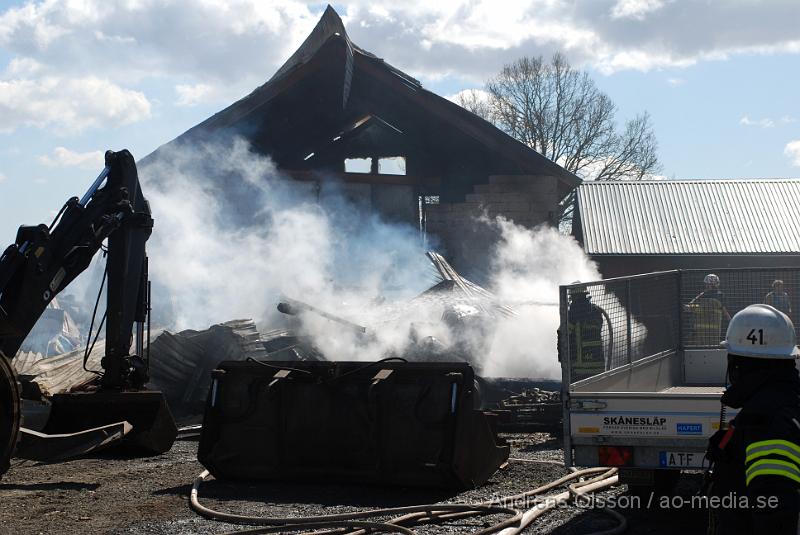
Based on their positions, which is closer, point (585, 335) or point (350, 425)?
point (585, 335)

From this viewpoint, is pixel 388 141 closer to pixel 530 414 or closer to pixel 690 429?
pixel 530 414

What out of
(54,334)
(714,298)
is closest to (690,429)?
(714,298)

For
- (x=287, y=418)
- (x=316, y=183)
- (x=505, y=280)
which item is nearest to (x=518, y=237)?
(x=505, y=280)

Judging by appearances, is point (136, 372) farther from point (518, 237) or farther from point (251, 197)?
point (518, 237)

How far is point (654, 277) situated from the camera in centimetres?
870

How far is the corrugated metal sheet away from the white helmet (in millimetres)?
23387

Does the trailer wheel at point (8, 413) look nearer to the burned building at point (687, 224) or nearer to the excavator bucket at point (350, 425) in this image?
the excavator bucket at point (350, 425)

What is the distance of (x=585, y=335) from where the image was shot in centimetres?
768

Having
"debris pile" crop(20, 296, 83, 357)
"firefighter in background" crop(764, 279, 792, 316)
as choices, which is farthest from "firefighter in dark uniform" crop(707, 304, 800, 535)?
"debris pile" crop(20, 296, 83, 357)

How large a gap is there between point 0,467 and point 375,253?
14.3m

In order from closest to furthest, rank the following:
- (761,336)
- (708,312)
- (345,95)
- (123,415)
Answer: (761,336) → (708,312) → (123,415) → (345,95)

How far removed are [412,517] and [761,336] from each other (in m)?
4.01

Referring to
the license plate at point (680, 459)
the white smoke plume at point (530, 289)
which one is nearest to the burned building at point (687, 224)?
the white smoke plume at point (530, 289)

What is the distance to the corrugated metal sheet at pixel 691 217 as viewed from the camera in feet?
86.8
